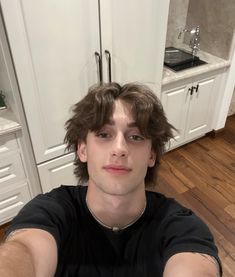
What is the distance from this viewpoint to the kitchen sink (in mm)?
2256

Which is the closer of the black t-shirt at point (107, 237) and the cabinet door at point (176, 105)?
the black t-shirt at point (107, 237)

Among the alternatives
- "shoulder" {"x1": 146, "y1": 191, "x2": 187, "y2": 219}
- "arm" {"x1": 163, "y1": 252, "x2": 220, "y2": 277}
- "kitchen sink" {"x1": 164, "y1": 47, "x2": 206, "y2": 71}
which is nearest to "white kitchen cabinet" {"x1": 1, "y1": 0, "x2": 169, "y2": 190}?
"kitchen sink" {"x1": 164, "y1": 47, "x2": 206, "y2": 71}

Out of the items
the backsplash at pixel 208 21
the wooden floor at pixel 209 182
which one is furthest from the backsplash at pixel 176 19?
the wooden floor at pixel 209 182

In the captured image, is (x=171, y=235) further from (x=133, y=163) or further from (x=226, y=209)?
(x=226, y=209)

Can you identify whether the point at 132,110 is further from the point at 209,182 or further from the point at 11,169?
the point at 209,182

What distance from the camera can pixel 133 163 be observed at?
3.13ft

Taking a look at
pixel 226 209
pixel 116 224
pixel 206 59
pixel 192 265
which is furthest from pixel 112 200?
pixel 206 59

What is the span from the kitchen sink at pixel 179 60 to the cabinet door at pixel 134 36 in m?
0.37

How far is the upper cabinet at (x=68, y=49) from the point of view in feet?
4.42

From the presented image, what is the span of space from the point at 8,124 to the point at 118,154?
34.9 inches

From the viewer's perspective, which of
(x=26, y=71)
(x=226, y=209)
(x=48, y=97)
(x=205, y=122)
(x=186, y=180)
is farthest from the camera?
(x=205, y=122)

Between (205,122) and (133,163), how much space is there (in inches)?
76.1

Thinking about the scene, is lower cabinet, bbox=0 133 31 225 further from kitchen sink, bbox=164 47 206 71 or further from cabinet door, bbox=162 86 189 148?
kitchen sink, bbox=164 47 206 71

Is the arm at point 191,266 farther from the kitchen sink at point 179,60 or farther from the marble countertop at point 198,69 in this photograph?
the kitchen sink at point 179,60
